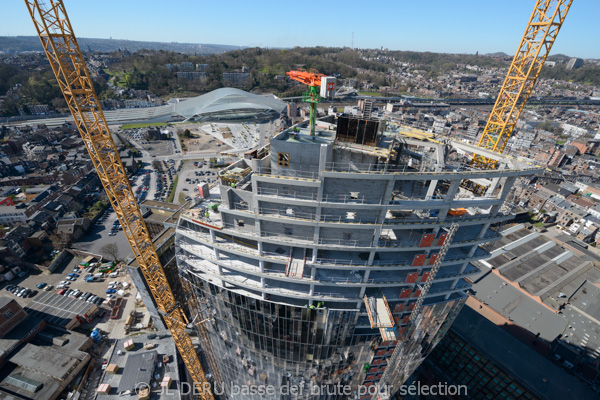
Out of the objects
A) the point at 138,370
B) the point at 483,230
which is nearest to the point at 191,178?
the point at 138,370

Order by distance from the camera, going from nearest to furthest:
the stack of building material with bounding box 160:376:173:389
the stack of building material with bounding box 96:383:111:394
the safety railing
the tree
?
the safety railing, the stack of building material with bounding box 96:383:111:394, the stack of building material with bounding box 160:376:173:389, the tree

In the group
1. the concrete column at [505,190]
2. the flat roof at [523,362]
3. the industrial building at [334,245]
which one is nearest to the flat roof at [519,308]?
the flat roof at [523,362]

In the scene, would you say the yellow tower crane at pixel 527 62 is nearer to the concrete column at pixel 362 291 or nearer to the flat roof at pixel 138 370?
the concrete column at pixel 362 291

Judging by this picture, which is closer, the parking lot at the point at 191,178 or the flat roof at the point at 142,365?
the flat roof at the point at 142,365

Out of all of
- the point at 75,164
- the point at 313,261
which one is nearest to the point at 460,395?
the point at 313,261

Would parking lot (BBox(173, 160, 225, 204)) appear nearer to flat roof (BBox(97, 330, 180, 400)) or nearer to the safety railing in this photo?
flat roof (BBox(97, 330, 180, 400))

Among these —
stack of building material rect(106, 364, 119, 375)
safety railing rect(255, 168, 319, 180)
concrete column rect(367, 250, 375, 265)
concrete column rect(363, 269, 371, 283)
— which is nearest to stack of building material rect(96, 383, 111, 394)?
stack of building material rect(106, 364, 119, 375)
